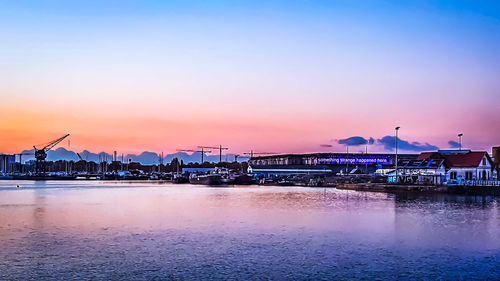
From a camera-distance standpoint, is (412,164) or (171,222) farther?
(412,164)

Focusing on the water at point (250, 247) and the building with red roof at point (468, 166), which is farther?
the building with red roof at point (468, 166)

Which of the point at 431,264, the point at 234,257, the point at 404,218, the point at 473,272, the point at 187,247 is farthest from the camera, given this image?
the point at 404,218

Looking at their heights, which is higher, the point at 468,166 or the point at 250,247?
the point at 468,166

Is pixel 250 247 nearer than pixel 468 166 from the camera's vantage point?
Yes

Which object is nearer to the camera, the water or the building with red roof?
the water

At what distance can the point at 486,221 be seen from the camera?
39.6 metres

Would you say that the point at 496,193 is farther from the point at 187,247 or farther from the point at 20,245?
the point at 20,245

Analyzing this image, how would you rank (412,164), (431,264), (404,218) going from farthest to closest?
(412,164) < (404,218) < (431,264)

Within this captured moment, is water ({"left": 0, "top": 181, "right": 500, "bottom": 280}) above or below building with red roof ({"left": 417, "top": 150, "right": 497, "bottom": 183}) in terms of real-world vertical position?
below

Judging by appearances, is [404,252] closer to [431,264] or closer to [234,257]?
[431,264]

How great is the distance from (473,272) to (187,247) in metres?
14.5

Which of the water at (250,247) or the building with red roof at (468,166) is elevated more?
the building with red roof at (468,166)

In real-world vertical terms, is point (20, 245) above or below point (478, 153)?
below

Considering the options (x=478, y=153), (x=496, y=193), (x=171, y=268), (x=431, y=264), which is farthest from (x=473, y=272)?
(x=478, y=153)
